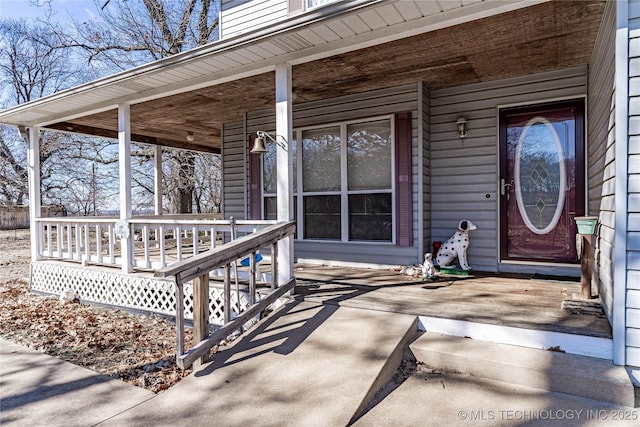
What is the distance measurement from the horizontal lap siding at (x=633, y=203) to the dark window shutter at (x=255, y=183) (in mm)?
4795

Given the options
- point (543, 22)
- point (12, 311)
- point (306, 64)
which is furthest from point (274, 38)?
point (12, 311)

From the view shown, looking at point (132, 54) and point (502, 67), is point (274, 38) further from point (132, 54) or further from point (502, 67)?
point (132, 54)

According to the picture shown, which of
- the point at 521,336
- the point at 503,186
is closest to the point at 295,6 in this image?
the point at 503,186

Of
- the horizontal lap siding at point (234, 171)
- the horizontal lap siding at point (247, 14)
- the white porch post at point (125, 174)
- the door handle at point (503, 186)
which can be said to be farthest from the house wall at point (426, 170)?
the white porch post at point (125, 174)

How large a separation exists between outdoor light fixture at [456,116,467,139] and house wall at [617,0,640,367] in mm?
2423

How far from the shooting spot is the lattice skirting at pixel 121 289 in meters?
4.18

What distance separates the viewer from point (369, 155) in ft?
17.1

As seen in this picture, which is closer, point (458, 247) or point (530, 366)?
point (530, 366)

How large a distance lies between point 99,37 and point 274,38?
13.0 m

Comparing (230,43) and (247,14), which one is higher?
(247,14)

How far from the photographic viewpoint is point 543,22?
3131 millimetres

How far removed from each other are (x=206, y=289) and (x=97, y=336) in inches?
80.8

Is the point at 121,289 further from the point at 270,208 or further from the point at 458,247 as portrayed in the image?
the point at 458,247

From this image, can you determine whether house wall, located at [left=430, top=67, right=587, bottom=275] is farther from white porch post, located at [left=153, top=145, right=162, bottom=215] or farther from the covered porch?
white porch post, located at [left=153, top=145, right=162, bottom=215]
